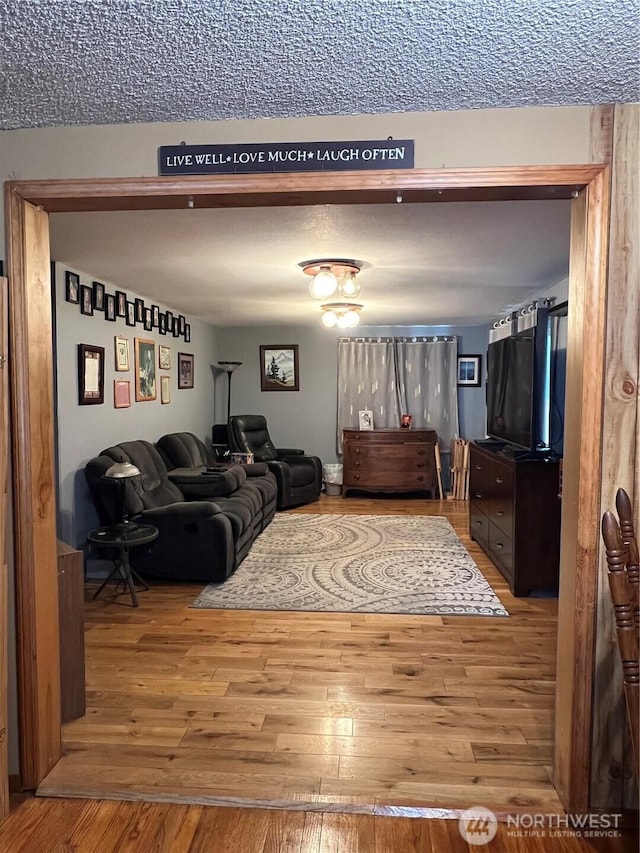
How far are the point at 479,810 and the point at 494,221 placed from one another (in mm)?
2580

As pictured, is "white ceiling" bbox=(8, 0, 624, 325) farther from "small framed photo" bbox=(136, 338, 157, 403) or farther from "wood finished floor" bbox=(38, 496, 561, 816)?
"small framed photo" bbox=(136, 338, 157, 403)

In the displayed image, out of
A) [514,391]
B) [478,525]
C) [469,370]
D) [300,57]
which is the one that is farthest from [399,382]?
[300,57]

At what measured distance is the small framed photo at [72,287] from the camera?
3.94m

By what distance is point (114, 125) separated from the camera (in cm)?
183

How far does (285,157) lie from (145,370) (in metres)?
3.80

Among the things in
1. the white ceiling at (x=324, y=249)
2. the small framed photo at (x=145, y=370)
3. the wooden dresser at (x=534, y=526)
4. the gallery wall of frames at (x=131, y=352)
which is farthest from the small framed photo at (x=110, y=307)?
the wooden dresser at (x=534, y=526)

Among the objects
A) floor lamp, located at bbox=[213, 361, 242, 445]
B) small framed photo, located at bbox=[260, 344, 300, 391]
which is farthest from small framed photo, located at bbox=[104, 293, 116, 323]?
small framed photo, located at bbox=[260, 344, 300, 391]

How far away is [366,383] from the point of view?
753 cm

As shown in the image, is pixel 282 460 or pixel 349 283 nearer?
pixel 349 283

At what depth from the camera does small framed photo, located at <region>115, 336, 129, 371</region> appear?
4.70m

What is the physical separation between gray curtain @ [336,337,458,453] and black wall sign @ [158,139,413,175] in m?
5.74

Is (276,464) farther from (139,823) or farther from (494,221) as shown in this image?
(139,823)

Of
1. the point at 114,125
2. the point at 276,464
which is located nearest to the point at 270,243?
the point at 114,125

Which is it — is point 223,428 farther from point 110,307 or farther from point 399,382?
point 110,307
